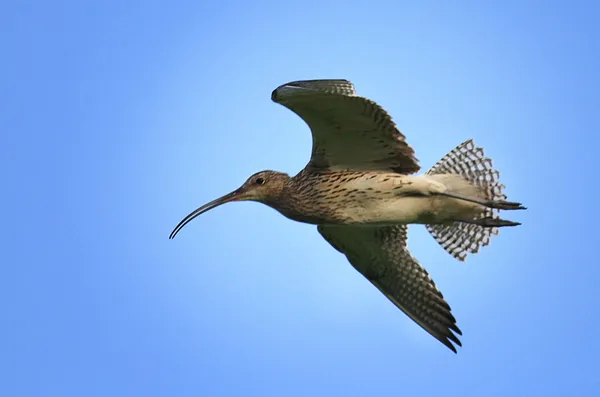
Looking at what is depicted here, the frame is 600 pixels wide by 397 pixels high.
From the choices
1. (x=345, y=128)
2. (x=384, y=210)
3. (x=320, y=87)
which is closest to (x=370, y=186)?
(x=384, y=210)

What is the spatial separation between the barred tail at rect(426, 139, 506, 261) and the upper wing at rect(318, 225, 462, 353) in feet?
1.75

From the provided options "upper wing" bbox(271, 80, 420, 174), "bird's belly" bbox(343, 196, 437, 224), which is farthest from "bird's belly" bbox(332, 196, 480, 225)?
"upper wing" bbox(271, 80, 420, 174)

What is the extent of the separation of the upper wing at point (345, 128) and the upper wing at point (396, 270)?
99 cm

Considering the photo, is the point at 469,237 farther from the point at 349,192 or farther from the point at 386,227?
the point at 349,192

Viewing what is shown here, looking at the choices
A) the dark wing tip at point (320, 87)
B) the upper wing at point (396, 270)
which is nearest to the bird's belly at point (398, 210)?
the upper wing at point (396, 270)

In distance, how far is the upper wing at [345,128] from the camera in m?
8.81

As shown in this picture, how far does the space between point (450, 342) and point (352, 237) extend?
1514mm

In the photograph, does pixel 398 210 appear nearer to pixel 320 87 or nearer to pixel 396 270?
pixel 396 270

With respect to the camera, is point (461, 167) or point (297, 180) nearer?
point (297, 180)

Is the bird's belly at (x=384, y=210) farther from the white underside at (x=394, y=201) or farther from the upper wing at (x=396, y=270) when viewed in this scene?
the upper wing at (x=396, y=270)

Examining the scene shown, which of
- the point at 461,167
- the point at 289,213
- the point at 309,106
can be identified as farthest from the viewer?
the point at 461,167

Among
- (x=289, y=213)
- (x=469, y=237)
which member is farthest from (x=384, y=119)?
(x=469, y=237)

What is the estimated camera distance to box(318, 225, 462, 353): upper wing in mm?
10398

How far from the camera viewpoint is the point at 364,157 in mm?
9648
